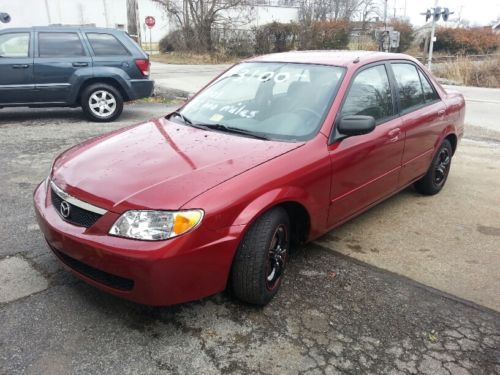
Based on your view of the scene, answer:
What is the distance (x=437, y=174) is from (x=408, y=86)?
3.92ft

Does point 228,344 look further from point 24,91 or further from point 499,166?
point 24,91

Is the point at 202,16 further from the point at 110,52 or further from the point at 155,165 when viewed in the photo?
the point at 155,165

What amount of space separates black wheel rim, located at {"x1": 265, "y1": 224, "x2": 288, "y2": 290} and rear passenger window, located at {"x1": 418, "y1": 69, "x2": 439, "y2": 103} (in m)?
2.51

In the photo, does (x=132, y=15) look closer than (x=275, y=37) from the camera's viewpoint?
Yes

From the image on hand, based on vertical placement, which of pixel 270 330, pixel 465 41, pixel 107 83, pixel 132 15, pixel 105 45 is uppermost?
pixel 132 15

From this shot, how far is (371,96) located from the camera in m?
3.93

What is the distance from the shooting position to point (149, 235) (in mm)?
2500

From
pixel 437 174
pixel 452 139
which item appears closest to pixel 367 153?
pixel 437 174

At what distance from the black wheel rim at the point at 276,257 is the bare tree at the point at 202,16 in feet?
92.5

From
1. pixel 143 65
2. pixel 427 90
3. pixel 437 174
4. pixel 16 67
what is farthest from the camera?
pixel 143 65

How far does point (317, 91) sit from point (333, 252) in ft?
4.23

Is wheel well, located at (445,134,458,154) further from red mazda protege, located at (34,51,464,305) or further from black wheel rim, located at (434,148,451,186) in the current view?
red mazda protege, located at (34,51,464,305)

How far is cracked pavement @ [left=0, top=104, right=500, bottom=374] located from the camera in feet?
8.27

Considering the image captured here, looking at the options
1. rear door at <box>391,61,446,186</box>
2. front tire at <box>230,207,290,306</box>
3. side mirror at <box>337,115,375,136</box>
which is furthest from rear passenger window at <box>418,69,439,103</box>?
front tire at <box>230,207,290,306</box>
